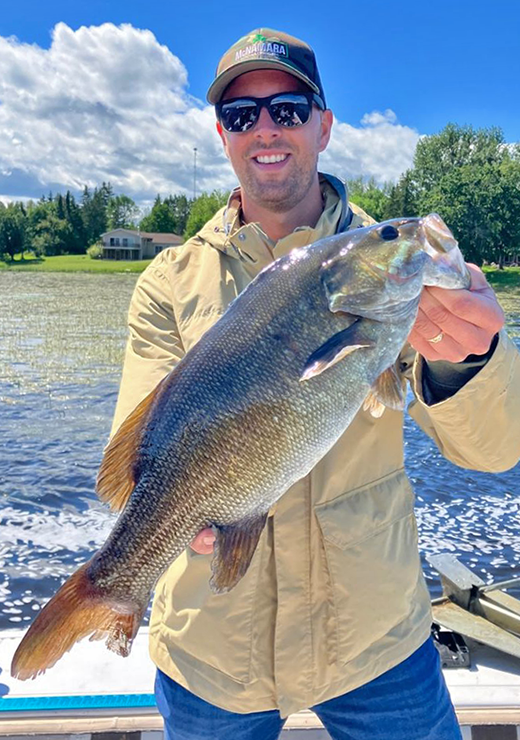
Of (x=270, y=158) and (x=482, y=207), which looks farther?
(x=482, y=207)

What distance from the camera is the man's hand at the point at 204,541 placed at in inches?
85.7

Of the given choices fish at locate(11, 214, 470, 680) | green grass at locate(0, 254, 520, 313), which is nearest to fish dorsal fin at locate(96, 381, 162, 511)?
fish at locate(11, 214, 470, 680)

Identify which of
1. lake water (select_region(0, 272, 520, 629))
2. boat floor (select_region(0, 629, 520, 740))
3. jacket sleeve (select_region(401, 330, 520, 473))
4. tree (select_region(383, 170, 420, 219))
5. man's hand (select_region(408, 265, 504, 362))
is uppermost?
tree (select_region(383, 170, 420, 219))

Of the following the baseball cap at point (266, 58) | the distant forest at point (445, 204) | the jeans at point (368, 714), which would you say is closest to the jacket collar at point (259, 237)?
the baseball cap at point (266, 58)

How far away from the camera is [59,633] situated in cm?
210

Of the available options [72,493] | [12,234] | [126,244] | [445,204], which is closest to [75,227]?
[126,244]

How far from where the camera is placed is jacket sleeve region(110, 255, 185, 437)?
8.50ft

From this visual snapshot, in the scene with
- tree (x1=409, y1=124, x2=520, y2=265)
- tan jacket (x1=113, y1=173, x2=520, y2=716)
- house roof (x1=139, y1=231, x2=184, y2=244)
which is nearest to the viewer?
tan jacket (x1=113, y1=173, x2=520, y2=716)

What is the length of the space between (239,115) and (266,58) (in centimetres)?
26

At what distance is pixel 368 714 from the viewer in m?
2.43

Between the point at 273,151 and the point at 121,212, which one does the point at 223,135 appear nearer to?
the point at 273,151

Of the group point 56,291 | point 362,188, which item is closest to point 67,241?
point 362,188

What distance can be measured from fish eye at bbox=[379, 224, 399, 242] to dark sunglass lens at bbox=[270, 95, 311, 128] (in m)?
0.89

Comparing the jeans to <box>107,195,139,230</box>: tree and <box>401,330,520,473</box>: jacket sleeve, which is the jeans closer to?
<box>401,330,520,473</box>: jacket sleeve
